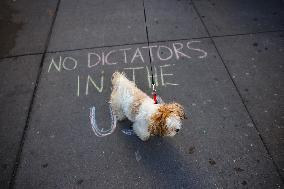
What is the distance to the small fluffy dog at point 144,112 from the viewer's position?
288cm

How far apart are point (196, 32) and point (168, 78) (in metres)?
1.29

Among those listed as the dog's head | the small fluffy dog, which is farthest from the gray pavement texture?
the dog's head

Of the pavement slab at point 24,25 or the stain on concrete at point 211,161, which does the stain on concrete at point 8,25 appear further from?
the stain on concrete at point 211,161

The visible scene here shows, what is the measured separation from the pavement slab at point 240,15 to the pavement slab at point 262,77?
24 centimetres

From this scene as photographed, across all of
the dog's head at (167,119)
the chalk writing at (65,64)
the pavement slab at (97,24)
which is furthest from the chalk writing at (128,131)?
the pavement slab at (97,24)

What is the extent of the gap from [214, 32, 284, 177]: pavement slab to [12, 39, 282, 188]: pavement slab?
0.14 metres

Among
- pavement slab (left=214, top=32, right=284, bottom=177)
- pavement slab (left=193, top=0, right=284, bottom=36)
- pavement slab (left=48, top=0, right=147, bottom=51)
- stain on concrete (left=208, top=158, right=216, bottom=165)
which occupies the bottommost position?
stain on concrete (left=208, top=158, right=216, bottom=165)

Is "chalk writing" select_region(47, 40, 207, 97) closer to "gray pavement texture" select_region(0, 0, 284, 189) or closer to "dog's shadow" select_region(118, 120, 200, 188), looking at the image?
"gray pavement texture" select_region(0, 0, 284, 189)

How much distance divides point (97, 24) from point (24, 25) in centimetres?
142

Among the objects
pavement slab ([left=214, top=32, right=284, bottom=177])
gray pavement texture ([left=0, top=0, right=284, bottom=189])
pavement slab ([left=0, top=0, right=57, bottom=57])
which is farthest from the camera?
pavement slab ([left=0, top=0, right=57, bottom=57])

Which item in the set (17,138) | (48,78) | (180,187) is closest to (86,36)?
(48,78)

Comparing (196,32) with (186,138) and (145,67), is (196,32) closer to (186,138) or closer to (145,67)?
(145,67)

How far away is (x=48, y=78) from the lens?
14.0ft

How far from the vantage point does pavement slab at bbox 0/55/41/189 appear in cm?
337
